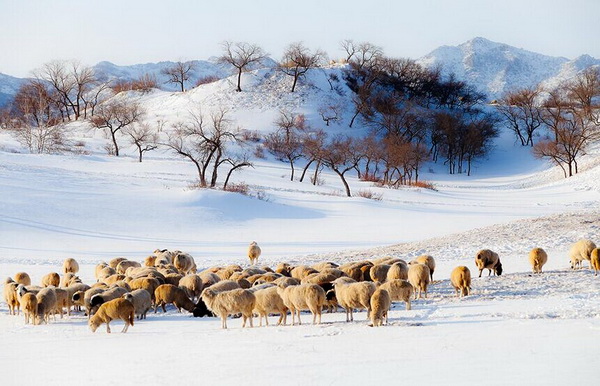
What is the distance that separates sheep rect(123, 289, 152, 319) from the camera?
522 inches

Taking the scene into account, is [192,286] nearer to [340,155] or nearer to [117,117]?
[340,155]

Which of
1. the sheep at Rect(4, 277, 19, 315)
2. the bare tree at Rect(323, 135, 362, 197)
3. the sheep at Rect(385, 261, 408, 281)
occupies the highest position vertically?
the bare tree at Rect(323, 135, 362, 197)

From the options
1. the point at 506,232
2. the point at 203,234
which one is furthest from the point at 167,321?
the point at 203,234

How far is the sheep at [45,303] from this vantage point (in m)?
13.2

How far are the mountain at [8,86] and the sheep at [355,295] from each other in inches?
5867

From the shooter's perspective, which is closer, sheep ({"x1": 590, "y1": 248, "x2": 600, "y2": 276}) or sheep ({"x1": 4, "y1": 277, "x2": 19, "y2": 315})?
sheep ({"x1": 4, "y1": 277, "x2": 19, "y2": 315})

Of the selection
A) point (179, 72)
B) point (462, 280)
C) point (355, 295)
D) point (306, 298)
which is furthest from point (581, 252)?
point (179, 72)

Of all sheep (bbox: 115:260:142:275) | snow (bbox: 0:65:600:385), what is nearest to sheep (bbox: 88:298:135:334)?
snow (bbox: 0:65:600:385)

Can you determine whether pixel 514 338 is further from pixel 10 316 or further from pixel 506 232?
pixel 506 232

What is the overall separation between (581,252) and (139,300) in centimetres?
1242

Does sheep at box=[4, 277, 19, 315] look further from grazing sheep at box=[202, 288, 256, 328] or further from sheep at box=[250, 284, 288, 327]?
sheep at box=[250, 284, 288, 327]

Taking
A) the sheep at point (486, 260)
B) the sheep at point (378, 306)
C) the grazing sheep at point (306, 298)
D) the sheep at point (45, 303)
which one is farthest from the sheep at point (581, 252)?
the sheep at point (45, 303)

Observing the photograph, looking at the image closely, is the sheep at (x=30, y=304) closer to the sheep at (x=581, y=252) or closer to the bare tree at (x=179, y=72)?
the sheep at (x=581, y=252)

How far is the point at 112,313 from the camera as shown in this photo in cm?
1224
